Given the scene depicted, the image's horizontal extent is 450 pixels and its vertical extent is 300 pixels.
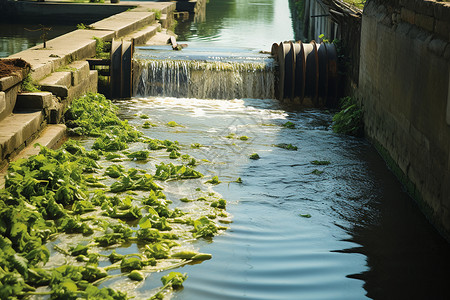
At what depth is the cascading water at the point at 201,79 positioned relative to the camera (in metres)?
13.8

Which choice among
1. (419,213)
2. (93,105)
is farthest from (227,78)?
(419,213)

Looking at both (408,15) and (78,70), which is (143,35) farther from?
(408,15)

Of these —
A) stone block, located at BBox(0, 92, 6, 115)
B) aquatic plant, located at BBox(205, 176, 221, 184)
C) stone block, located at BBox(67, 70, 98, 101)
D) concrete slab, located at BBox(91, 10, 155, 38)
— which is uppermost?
concrete slab, located at BBox(91, 10, 155, 38)

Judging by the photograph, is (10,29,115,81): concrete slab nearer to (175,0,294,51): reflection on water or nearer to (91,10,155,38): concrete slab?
(91,10,155,38): concrete slab

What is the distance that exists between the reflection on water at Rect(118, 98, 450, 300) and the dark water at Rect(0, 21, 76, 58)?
1107cm

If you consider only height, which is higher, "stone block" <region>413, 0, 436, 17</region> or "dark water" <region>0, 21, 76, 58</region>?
"stone block" <region>413, 0, 436, 17</region>

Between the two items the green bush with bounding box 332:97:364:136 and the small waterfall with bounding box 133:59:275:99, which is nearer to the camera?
the green bush with bounding box 332:97:364:136

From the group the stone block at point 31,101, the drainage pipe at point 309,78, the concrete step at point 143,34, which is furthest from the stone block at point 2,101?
the concrete step at point 143,34

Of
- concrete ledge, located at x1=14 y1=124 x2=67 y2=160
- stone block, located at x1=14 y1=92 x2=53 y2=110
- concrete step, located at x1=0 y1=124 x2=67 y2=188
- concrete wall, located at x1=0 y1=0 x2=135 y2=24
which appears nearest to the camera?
concrete step, located at x1=0 y1=124 x2=67 y2=188

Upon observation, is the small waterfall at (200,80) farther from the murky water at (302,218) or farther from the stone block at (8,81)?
the stone block at (8,81)

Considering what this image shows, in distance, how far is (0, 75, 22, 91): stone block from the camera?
844 cm

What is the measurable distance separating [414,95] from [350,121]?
3411 mm

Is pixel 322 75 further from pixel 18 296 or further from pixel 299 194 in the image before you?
pixel 18 296

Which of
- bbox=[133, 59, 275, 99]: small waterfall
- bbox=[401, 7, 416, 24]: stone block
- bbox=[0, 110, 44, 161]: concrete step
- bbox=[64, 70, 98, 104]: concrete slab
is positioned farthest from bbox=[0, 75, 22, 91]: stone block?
bbox=[401, 7, 416, 24]: stone block
